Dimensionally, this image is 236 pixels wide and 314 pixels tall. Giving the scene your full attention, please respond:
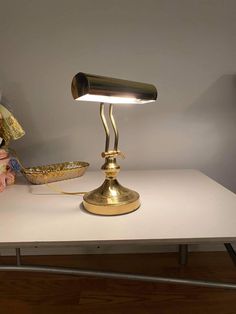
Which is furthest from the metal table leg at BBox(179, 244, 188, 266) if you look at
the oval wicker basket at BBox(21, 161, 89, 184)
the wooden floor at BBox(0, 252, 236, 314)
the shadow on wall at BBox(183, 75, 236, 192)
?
the oval wicker basket at BBox(21, 161, 89, 184)

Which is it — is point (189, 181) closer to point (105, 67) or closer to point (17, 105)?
point (105, 67)

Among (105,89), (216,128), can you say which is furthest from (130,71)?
(105,89)

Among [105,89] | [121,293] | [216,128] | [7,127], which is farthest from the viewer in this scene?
[216,128]

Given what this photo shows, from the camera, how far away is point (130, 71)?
3.64ft

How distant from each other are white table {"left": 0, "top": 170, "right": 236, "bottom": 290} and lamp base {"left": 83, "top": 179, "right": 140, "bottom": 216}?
0.02m

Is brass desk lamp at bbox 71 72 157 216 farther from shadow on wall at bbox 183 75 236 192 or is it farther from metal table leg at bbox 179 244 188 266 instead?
metal table leg at bbox 179 244 188 266

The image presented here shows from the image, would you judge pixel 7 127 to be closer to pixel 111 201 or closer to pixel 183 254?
pixel 111 201

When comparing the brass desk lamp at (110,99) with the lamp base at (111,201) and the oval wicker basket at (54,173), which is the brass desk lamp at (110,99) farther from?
the oval wicker basket at (54,173)

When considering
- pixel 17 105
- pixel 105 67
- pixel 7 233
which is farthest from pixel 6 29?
pixel 7 233

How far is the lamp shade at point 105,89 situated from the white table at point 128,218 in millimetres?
292

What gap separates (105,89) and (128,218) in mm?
312

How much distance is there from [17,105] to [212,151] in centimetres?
92

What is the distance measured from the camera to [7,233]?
542 millimetres

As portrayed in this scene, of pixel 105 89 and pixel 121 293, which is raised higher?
pixel 105 89
